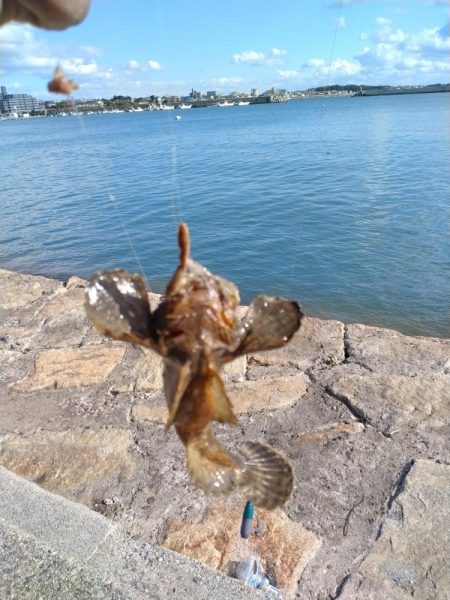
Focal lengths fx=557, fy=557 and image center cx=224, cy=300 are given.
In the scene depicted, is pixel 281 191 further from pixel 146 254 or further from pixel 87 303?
pixel 87 303

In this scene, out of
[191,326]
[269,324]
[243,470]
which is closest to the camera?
[191,326]

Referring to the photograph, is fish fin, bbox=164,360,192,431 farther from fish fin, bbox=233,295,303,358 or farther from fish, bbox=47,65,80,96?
fish, bbox=47,65,80,96

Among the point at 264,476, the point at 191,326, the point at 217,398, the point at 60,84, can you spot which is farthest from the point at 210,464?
the point at 60,84

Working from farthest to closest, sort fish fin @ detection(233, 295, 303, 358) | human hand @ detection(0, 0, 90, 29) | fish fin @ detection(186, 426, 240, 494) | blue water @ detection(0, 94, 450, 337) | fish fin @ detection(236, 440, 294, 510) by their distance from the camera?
blue water @ detection(0, 94, 450, 337) < fish fin @ detection(236, 440, 294, 510) < fish fin @ detection(186, 426, 240, 494) < fish fin @ detection(233, 295, 303, 358) < human hand @ detection(0, 0, 90, 29)

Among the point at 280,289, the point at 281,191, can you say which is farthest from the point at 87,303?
the point at 281,191

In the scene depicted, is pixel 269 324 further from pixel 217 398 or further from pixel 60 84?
pixel 60 84

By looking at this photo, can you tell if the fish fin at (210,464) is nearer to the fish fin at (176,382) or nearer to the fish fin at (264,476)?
the fish fin at (264,476)

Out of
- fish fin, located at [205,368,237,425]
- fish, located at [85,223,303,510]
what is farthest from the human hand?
fish fin, located at [205,368,237,425]
